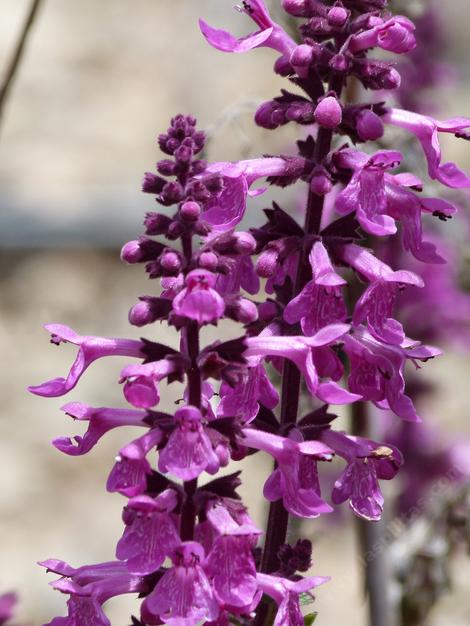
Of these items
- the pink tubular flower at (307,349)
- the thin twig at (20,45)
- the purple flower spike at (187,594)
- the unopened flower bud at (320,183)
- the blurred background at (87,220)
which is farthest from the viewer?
the blurred background at (87,220)

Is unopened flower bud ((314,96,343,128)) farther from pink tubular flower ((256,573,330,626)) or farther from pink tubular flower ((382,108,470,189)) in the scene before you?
pink tubular flower ((256,573,330,626))

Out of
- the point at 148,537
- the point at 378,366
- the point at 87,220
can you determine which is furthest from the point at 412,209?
the point at 87,220

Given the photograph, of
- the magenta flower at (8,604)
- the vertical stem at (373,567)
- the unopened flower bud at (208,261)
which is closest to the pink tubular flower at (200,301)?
the unopened flower bud at (208,261)

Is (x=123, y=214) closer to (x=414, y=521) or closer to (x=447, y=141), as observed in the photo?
(x=447, y=141)

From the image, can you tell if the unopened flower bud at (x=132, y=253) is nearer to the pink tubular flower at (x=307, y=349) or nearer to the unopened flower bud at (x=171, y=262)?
the unopened flower bud at (x=171, y=262)

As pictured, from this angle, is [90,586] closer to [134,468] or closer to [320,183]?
[134,468]

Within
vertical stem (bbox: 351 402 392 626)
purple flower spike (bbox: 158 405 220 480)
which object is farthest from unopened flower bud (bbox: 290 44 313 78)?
vertical stem (bbox: 351 402 392 626)
